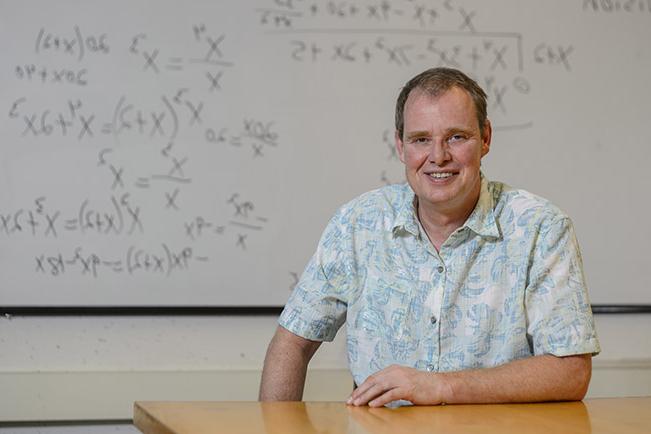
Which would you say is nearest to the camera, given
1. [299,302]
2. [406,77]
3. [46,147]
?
[299,302]

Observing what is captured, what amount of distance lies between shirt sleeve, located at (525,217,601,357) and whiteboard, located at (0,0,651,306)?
3.62 ft

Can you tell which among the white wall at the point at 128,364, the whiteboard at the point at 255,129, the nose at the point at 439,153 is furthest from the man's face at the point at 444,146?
the white wall at the point at 128,364

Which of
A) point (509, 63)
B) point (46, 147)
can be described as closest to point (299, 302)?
point (46, 147)

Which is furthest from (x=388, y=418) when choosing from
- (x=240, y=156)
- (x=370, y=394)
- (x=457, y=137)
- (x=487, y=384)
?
(x=240, y=156)

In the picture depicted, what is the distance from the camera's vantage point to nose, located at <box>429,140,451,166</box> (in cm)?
202

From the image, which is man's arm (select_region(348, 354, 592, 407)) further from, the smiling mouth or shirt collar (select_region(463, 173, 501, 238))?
the smiling mouth

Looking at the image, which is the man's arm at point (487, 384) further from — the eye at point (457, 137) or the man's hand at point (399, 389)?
the eye at point (457, 137)

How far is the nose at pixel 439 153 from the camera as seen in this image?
202cm

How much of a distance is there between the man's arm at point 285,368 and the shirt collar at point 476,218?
1.04 feet

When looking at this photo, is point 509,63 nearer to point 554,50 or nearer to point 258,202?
point 554,50

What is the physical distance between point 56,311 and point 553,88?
1.66 metres

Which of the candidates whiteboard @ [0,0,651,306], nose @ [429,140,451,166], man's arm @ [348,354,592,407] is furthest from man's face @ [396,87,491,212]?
whiteboard @ [0,0,651,306]

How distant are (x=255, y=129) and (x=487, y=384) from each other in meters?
1.39

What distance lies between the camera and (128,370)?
293 cm
